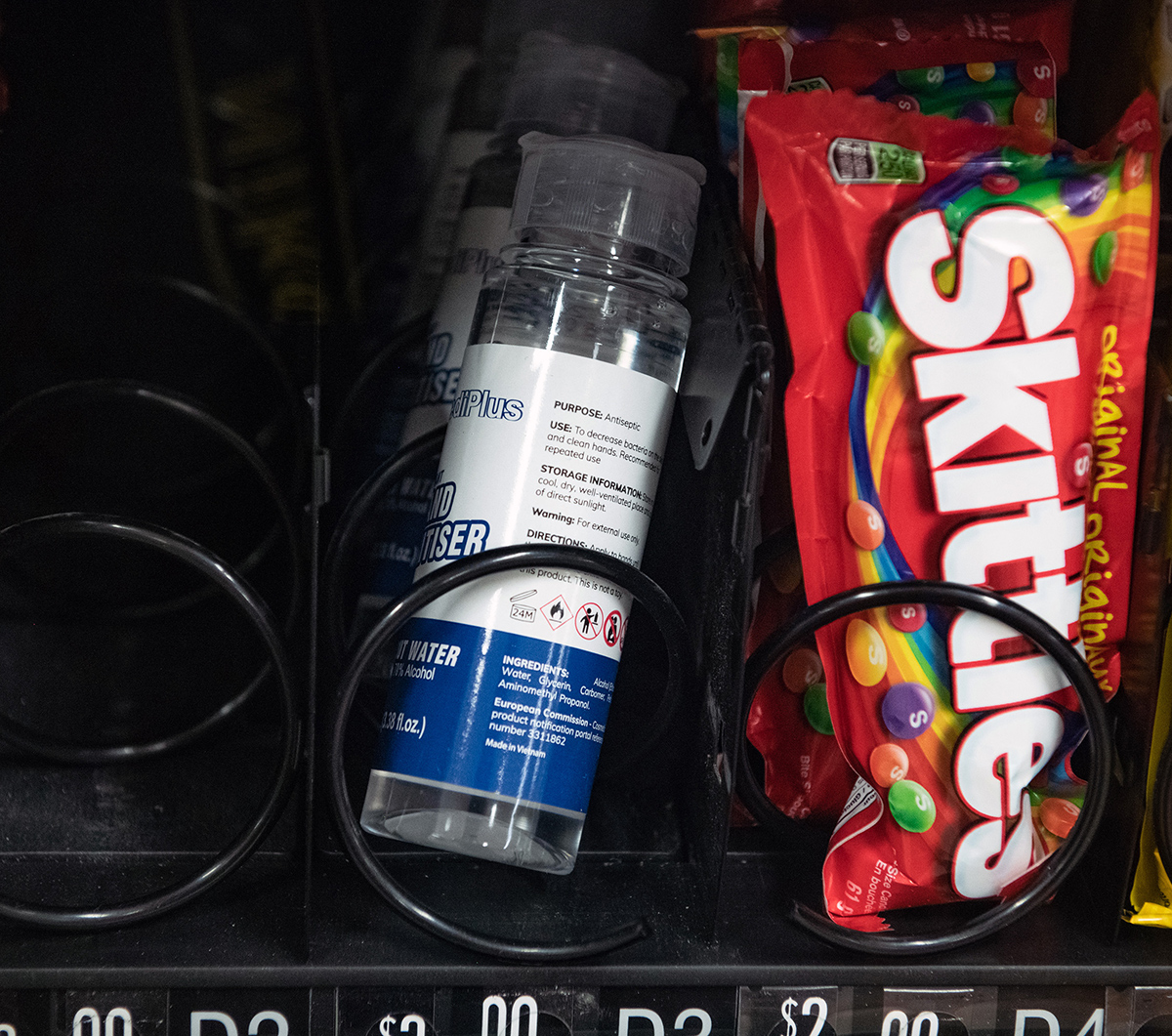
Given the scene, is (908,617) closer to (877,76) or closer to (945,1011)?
(945,1011)

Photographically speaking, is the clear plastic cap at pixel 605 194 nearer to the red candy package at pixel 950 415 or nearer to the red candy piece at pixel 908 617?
the red candy package at pixel 950 415

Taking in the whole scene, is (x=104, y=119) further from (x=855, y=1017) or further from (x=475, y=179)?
(x=855, y=1017)

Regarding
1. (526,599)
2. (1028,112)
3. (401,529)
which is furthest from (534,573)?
(1028,112)

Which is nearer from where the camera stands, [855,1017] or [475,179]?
[855,1017]

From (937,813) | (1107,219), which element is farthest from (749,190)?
(937,813)

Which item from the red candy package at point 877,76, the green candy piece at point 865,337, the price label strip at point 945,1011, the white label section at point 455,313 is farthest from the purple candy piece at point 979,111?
the price label strip at point 945,1011

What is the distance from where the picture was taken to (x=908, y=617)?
532mm

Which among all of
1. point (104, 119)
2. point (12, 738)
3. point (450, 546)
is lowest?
point (12, 738)

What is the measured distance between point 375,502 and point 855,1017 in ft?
1.12

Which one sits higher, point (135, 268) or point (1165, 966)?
point (135, 268)

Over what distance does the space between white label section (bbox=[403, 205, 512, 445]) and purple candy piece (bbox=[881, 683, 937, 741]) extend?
276 millimetres

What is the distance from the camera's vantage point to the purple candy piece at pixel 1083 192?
528 mm

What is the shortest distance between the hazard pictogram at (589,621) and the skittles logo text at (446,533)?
0.05 m

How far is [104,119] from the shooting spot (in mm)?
721
